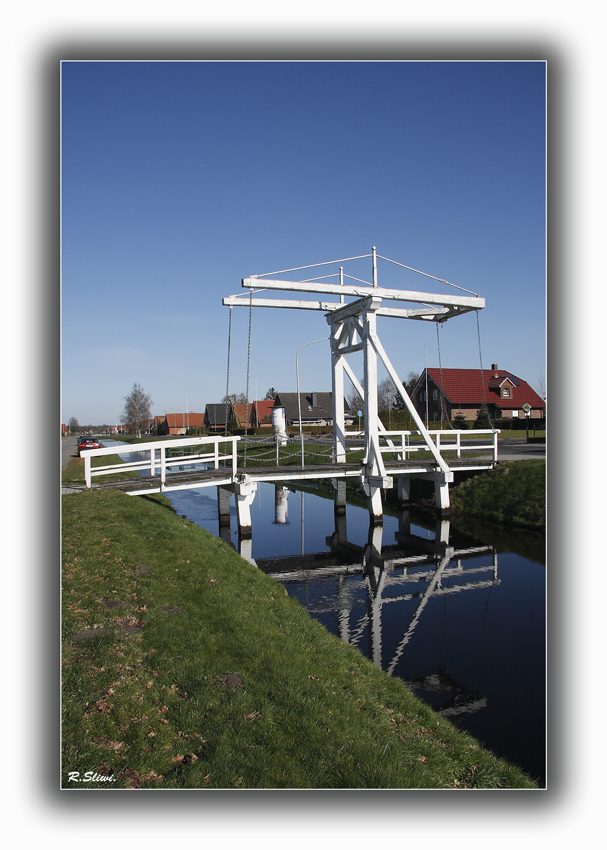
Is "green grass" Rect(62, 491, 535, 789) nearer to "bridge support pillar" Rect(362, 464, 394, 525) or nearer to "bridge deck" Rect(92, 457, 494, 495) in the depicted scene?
"bridge deck" Rect(92, 457, 494, 495)

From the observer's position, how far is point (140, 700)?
153 inches

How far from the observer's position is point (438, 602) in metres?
9.00

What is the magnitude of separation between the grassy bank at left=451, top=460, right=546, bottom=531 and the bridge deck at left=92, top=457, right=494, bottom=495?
0.62 metres

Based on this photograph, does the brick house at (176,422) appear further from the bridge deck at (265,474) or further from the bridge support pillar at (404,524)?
the bridge deck at (265,474)

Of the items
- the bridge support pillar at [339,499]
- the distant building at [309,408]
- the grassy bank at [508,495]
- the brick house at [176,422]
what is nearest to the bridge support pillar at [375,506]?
the bridge support pillar at [339,499]

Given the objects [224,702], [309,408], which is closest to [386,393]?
[309,408]

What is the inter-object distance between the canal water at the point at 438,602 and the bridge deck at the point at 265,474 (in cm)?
171

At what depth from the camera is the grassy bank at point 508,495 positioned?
14.3 meters

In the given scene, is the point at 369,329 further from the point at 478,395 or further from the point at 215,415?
the point at 215,415

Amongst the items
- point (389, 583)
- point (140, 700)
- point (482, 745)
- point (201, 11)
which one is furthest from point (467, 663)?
point (201, 11)

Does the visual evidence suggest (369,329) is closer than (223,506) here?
Yes

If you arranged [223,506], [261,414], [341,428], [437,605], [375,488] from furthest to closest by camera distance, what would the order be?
[261,414] → [341,428] → [223,506] → [375,488] → [437,605]

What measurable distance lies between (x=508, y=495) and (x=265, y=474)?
7296 millimetres
